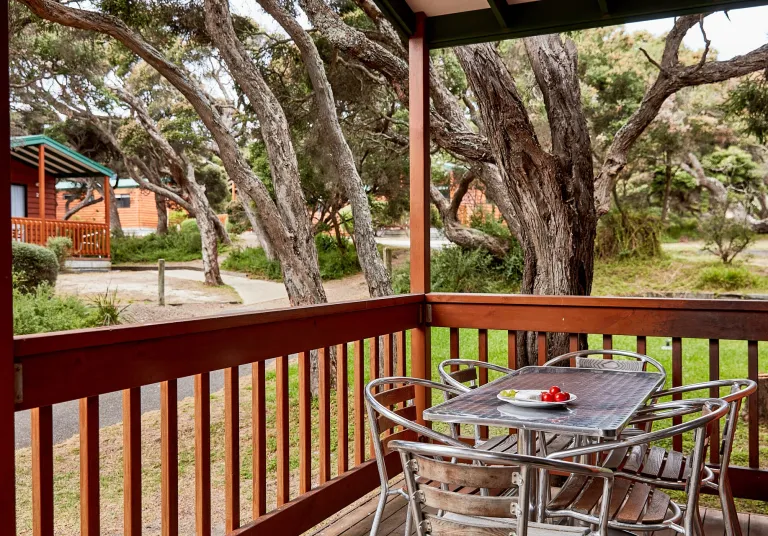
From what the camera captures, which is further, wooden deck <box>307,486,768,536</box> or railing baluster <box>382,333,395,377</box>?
railing baluster <box>382,333,395,377</box>

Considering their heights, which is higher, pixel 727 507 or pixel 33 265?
pixel 33 265

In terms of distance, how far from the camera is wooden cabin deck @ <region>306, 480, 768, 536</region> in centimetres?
293

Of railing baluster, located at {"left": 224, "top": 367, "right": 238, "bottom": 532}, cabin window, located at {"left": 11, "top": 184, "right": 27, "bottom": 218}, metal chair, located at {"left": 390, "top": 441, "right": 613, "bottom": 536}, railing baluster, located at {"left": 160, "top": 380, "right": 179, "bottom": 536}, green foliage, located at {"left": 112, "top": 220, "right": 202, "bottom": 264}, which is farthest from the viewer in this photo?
green foliage, located at {"left": 112, "top": 220, "right": 202, "bottom": 264}

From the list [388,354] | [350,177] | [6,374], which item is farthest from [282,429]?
[350,177]

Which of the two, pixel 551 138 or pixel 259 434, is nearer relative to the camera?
pixel 259 434

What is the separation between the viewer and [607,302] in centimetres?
330

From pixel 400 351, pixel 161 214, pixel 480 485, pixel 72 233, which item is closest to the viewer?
pixel 480 485

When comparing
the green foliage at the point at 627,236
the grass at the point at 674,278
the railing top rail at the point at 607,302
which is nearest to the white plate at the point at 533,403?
the railing top rail at the point at 607,302

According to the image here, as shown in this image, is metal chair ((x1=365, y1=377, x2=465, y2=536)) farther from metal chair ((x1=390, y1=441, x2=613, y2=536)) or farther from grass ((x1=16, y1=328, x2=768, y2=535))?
grass ((x1=16, y1=328, x2=768, y2=535))

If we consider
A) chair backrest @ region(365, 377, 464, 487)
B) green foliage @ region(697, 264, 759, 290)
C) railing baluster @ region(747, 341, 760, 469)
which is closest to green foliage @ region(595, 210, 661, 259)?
green foliage @ region(697, 264, 759, 290)

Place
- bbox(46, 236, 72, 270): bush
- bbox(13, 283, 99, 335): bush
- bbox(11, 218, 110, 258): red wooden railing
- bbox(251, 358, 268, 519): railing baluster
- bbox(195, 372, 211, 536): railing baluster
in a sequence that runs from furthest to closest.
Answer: bbox(46, 236, 72, 270): bush
bbox(11, 218, 110, 258): red wooden railing
bbox(13, 283, 99, 335): bush
bbox(251, 358, 268, 519): railing baluster
bbox(195, 372, 211, 536): railing baluster

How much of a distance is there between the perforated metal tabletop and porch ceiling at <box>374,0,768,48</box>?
5.96 feet

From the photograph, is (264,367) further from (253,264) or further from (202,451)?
(253,264)

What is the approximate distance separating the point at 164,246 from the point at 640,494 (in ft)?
56.1
